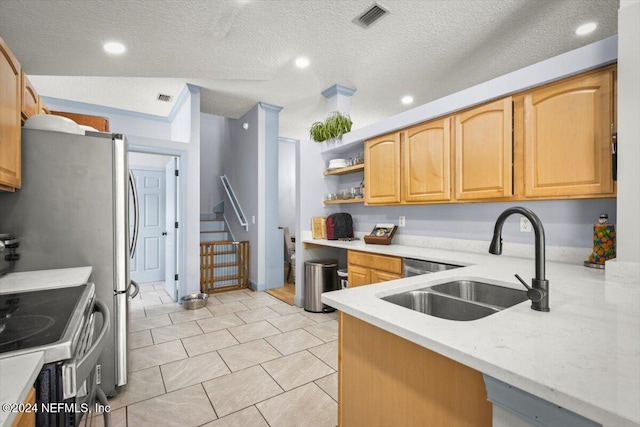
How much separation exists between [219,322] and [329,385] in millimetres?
1724

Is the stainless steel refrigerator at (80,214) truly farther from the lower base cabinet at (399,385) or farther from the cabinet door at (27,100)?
the lower base cabinet at (399,385)

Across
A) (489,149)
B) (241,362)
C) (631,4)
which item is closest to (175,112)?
(241,362)

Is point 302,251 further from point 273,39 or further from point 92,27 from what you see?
point 92,27

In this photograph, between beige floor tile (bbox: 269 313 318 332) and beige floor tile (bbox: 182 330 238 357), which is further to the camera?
beige floor tile (bbox: 269 313 318 332)

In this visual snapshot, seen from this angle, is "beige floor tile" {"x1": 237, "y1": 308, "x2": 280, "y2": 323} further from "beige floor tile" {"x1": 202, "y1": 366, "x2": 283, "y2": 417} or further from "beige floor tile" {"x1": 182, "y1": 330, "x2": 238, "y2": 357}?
"beige floor tile" {"x1": 202, "y1": 366, "x2": 283, "y2": 417}

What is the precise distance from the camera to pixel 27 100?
2029 mm

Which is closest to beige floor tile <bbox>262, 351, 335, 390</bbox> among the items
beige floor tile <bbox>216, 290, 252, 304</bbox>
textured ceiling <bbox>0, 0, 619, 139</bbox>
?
beige floor tile <bbox>216, 290, 252, 304</bbox>

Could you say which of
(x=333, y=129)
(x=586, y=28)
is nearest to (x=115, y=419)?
(x=333, y=129)

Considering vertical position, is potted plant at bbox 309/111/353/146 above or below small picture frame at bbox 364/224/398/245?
above

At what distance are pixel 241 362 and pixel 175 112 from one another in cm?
425

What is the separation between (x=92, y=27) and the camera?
2.39 m

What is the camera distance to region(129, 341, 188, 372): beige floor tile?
2441 millimetres

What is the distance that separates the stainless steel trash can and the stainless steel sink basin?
220cm

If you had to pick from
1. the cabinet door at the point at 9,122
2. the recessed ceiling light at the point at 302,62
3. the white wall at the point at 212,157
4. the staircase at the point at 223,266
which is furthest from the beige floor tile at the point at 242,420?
the white wall at the point at 212,157
